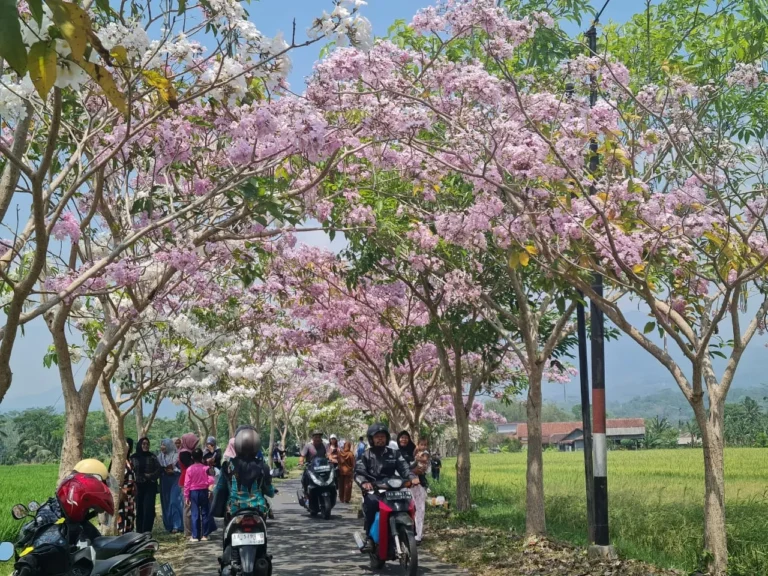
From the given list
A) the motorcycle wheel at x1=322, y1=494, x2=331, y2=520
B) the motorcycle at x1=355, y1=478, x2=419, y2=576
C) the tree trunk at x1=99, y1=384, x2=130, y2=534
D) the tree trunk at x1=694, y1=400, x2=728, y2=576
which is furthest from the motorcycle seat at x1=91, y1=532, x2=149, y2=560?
the motorcycle wheel at x1=322, y1=494, x2=331, y2=520

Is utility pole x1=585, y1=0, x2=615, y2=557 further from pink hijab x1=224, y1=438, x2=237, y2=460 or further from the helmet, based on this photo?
the helmet

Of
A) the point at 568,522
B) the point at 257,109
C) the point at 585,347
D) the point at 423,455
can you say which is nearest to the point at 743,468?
the point at 568,522

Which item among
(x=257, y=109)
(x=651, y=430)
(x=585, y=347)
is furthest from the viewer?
(x=651, y=430)

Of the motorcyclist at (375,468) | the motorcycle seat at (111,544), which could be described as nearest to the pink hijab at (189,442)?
the motorcyclist at (375,468)

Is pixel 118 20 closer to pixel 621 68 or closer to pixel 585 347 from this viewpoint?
pixel 621 68

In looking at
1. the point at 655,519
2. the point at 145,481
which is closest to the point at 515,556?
the point at 655,519

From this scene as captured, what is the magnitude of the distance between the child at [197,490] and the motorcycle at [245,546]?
603cm

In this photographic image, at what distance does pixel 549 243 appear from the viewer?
9.95 m

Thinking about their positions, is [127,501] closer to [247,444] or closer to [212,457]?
[212,457]

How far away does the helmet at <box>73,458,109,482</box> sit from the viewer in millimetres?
5955

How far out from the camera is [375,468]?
36.3ft

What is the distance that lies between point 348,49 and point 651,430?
3727 inches

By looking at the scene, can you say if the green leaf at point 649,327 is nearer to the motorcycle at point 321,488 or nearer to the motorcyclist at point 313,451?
the motorcycle at point 321,488

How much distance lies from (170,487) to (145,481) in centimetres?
73
